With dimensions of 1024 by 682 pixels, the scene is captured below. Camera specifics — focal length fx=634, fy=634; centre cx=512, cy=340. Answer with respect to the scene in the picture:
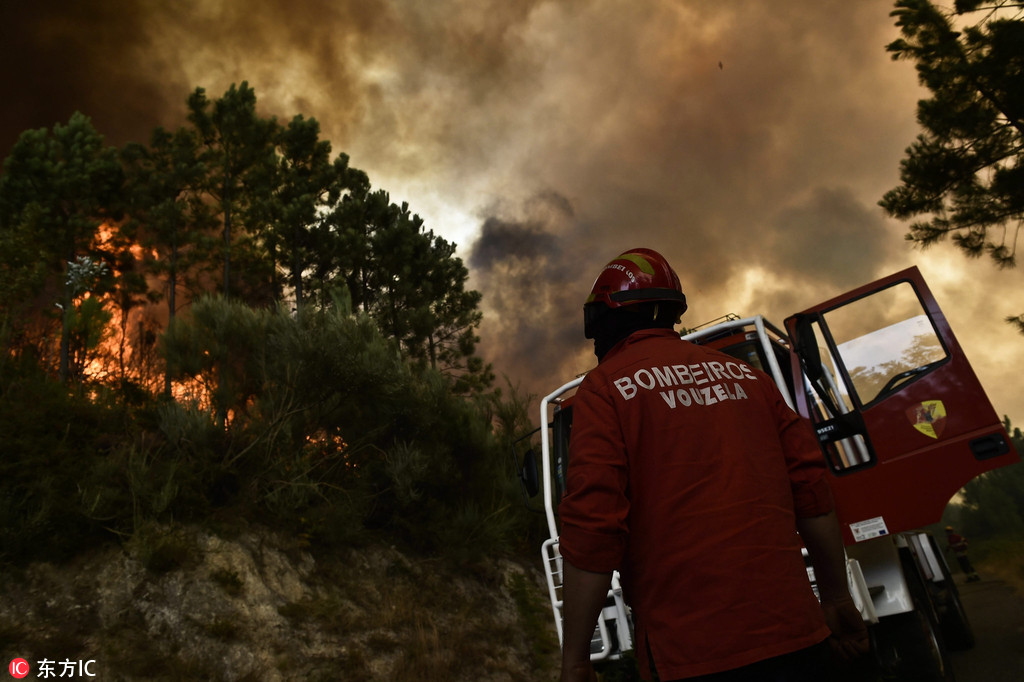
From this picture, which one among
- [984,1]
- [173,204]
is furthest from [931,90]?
[173,204]

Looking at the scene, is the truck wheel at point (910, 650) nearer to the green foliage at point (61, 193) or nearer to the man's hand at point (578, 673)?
the man's hand at point (578, 673)

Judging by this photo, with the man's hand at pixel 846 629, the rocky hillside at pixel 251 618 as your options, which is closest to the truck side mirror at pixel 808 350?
the man's hand at pixel 846 629

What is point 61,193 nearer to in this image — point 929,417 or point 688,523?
point 929,417

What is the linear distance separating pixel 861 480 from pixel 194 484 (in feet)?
25.4

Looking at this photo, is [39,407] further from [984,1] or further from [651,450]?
[984,1]

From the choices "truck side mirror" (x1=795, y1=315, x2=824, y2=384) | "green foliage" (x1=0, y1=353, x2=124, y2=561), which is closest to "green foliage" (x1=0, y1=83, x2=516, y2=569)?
"green foliage" (x1=0, y1=353, x2=124, y2=561)

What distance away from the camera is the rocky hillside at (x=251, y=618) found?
6.50 meters

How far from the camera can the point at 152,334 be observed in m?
15.4

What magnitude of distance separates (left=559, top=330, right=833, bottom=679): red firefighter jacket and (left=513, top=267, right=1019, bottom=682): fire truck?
2.85 metres

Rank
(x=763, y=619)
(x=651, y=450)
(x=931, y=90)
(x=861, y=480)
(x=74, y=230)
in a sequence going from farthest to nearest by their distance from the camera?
(x=74, y=230) → (x=931, y=90) → (x=861, y=480) → (x=651, y=450) → (x=763, y=619)

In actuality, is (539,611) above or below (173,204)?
below

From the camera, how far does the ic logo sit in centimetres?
581

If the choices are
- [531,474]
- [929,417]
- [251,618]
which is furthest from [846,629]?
[251,618]

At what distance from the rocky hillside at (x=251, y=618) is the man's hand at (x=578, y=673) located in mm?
6395
